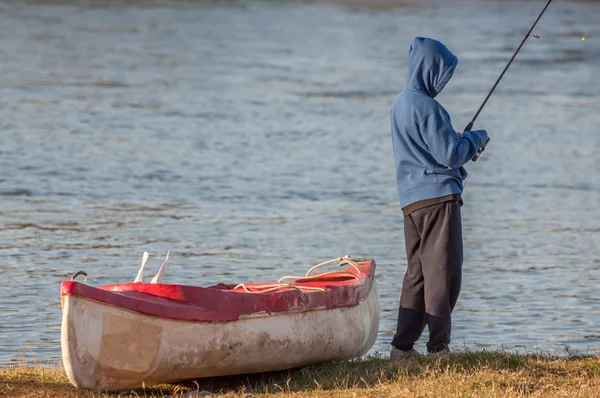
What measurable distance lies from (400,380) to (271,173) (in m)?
9.22

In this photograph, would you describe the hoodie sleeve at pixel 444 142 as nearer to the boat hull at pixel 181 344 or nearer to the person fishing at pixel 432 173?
the person fishing at pixel 432 173

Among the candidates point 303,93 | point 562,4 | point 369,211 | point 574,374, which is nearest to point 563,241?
point 369,211

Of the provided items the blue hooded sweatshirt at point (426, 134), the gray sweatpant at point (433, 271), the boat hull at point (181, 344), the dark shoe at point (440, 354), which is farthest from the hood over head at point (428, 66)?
the dark shoe at point (440, 354)

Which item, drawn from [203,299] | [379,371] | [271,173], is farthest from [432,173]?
[271,173]

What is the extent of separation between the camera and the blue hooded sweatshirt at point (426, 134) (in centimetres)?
730

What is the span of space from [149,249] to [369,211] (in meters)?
3.04

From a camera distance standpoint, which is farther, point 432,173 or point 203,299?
point 432,173

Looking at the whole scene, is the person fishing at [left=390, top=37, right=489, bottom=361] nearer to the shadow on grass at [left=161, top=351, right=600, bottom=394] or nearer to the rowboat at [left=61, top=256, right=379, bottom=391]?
the shadow on grass at [left=161, top=351, right=600, bottom=394]

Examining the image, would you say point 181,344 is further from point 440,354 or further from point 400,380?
point 440,354

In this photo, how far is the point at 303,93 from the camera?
23172mm

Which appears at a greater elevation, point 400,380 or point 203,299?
point 203,299

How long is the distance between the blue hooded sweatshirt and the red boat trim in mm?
767

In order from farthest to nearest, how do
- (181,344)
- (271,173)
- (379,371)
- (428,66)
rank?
(271,173), (428,66), (379,371), (181,344)

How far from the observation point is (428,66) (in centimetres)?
738
